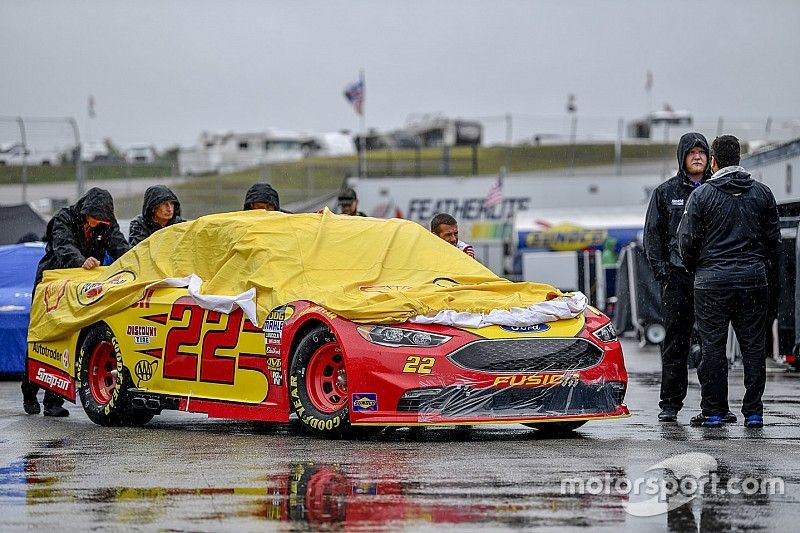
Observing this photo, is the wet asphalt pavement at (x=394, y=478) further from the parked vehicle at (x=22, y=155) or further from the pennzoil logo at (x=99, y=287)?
the parked vehicle at (x=22, y=155)

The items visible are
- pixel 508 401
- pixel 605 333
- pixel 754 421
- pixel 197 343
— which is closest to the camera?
pixel 508 401

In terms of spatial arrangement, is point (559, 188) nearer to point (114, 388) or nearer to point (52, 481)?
point (114, 388)

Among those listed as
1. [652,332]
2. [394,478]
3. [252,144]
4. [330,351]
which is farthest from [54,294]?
[252,144]

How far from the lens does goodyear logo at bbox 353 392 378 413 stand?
8.55 meters

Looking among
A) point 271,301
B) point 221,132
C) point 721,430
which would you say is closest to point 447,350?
point 271,301

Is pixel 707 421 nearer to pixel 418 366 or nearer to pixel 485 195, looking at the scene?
pixel 418 366

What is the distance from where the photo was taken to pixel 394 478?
280 inches

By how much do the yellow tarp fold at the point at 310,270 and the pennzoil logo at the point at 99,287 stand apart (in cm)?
1

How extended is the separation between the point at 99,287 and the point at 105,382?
71cm

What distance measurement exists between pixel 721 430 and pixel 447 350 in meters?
2.03

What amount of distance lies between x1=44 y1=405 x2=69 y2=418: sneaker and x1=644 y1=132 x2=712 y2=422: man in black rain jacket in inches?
181

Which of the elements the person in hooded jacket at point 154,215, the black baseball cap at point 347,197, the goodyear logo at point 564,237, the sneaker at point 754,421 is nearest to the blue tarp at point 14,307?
the person in hooded jacket at point 154,215

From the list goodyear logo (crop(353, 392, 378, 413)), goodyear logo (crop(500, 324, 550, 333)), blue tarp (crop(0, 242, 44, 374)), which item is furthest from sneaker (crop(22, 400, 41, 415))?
goodyear logo (crop(500, 324, 550, 333))

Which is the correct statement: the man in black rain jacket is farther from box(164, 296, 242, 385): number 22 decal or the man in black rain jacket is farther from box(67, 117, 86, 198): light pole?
box(67, 117, 86, 198): light pole
